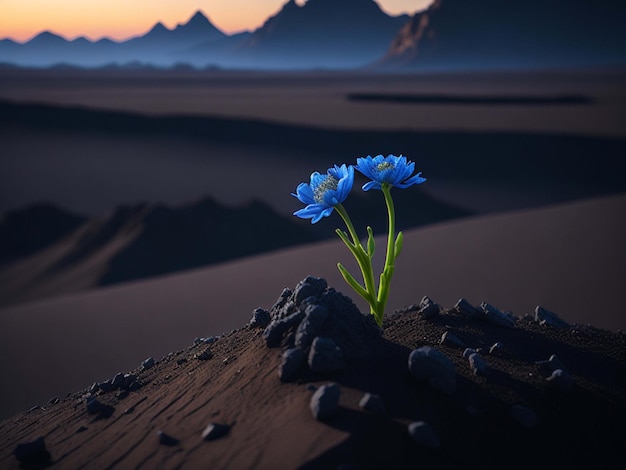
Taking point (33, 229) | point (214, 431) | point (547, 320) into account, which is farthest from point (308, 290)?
point (33, 229)

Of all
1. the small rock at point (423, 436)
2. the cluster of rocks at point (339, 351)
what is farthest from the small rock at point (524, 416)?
the small rock at point (423, 436)

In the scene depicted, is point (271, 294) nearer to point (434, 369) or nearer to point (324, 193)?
point (324, 193)

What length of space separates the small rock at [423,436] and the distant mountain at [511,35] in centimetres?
12650

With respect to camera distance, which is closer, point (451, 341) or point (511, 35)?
point (451, 341)

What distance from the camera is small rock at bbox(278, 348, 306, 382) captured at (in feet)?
7.27

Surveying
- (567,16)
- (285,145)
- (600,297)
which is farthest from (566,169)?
(567,16)

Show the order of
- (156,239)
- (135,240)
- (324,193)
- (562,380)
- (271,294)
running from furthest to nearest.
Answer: (156,239), (135,240), (271,294), (324,193), (562,380)

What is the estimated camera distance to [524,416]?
206 centimetres

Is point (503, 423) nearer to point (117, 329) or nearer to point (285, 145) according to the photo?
point (117, 329)

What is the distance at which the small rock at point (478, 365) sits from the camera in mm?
2289

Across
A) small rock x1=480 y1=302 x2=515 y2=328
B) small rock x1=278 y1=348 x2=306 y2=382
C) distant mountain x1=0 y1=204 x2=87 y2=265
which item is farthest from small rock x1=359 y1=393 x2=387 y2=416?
distant mountain x1=0 y1=204 x2=87 y2=265

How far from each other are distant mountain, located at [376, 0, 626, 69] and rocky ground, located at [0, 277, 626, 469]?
413ft

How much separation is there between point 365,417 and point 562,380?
2.59ft

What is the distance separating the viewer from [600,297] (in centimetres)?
565
